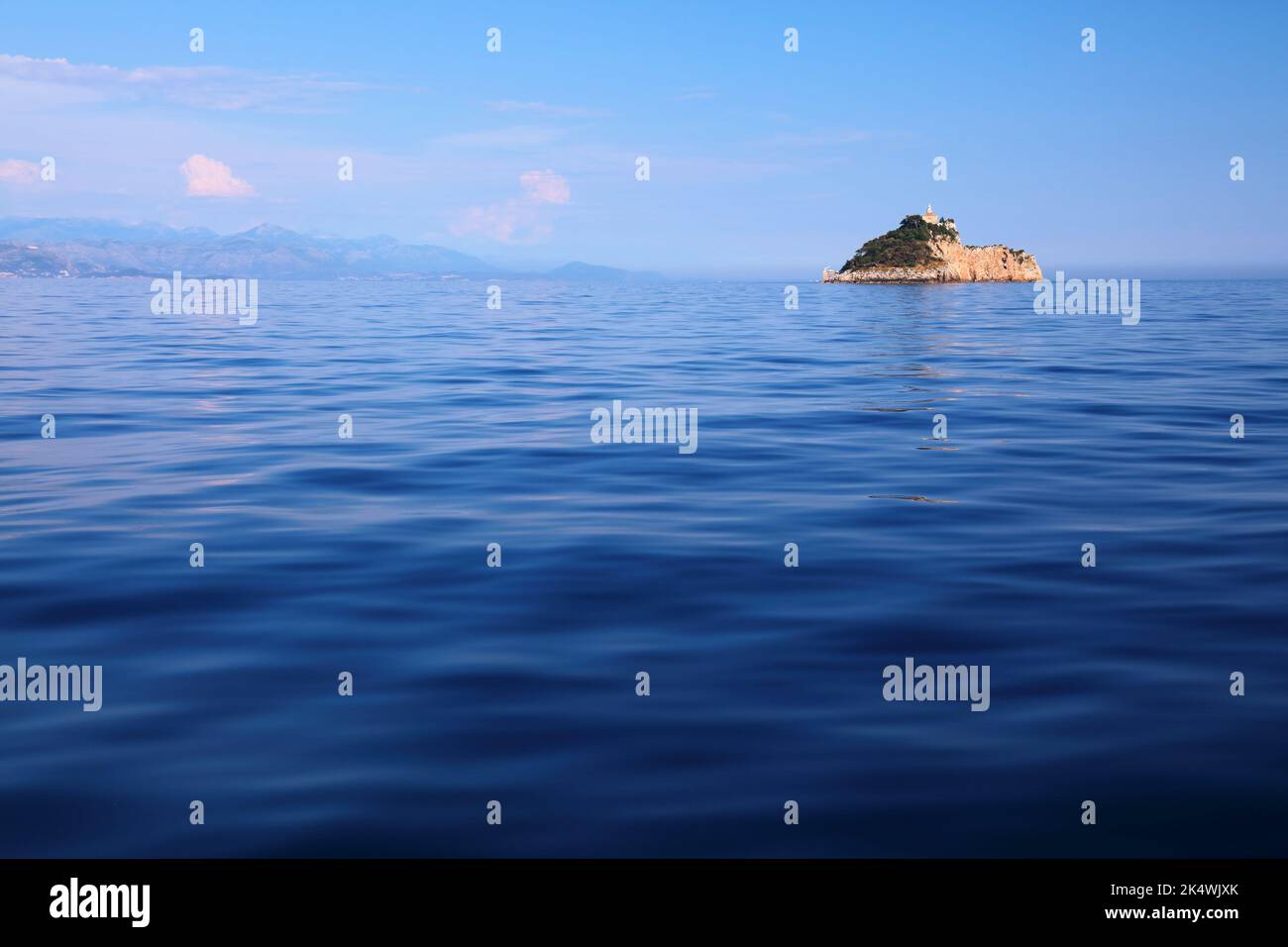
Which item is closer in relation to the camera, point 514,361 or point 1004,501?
point 1004,501

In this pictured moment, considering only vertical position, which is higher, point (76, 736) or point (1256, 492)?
point (1256, 492)

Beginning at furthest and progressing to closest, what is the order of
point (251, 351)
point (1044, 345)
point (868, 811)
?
point (1044, 345)
point (251, 351)
point (868, 811)

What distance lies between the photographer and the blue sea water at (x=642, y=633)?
21.6 feet

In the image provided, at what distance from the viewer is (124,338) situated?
45.4 m

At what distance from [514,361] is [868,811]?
31057 mm

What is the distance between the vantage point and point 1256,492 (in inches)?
605

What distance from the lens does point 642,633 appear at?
9781mm

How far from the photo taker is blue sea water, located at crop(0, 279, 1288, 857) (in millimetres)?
6582

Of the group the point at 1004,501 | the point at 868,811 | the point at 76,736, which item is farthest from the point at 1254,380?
the point at 76,736
